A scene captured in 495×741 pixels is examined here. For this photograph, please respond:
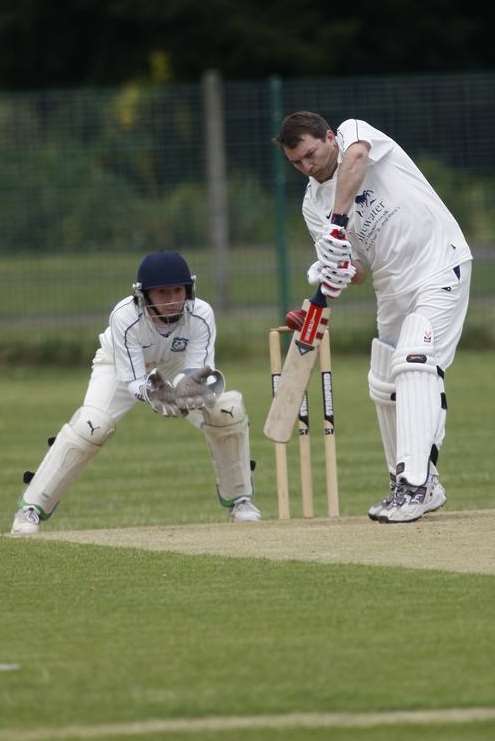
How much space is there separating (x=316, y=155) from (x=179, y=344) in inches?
47.4

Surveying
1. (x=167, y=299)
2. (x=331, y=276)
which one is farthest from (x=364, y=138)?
(x=167, y=299)

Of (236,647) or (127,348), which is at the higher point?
(127,348)

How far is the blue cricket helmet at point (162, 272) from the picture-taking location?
793 centimetres

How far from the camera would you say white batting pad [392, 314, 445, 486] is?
7.47m

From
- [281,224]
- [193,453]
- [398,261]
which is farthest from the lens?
[281,224]

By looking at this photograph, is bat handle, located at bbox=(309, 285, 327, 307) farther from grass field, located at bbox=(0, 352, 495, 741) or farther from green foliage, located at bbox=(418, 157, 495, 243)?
green foliage, located at bbox=(418, 157, 495, 243)

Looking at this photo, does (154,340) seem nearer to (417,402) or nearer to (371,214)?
(371,214)

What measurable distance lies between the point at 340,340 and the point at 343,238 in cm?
1166

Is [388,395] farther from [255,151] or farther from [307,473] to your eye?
[255,151]

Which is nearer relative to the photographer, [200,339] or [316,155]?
[316,155]

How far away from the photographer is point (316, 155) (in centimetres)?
759

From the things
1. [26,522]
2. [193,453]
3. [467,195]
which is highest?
[467,195]

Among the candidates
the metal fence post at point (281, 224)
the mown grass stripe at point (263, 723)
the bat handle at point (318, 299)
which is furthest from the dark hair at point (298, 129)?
the metal fence post at point (281, 224)

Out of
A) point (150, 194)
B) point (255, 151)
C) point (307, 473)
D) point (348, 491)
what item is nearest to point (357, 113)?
point (255, 151)
